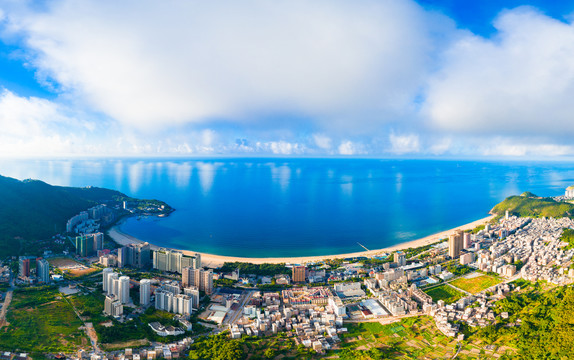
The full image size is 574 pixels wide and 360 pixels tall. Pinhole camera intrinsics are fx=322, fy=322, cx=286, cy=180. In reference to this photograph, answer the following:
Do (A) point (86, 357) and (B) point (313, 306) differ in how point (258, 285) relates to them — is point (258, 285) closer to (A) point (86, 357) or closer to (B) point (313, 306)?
(B) point (313, 306)

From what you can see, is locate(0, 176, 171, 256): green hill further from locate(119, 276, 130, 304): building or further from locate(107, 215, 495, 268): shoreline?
locate(119, 276, 130, 304): building

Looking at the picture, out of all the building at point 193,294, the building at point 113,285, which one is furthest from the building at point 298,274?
the building at point 113,285

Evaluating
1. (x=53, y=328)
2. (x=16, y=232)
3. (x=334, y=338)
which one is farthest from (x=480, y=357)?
(x=16, y=232)

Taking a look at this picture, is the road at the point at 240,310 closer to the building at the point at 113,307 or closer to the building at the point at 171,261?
the building at the point at 171,261

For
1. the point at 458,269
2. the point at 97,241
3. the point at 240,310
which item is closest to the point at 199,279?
the point at 240,310

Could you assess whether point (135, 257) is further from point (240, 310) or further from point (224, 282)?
point (240, 310)

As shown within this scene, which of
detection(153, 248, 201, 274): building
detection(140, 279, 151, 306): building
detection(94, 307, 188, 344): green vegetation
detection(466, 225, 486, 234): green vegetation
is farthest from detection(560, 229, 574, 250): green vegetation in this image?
detection(140, 279, 151, 306): building
